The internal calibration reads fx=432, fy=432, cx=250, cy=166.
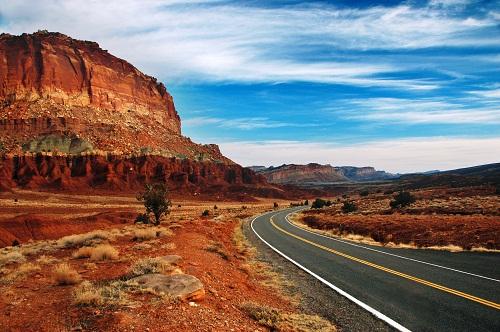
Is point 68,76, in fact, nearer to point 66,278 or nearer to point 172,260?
point 172,260

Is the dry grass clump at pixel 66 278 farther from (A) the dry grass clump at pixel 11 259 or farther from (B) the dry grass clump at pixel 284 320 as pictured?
(A) the dry grass clump at pixel 11 259

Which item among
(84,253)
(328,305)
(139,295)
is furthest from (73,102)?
(328,305)

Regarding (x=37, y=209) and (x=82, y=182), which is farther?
(x=82, y=182)

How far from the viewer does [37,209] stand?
210ft

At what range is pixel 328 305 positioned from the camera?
9.90 m

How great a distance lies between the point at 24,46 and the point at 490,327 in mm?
138422

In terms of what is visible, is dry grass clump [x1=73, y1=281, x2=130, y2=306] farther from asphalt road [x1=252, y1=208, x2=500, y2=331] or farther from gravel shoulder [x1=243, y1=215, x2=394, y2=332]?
asphalt road [x1=252, y1=208, x2=500, y2=331]

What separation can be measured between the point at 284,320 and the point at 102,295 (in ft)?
12.2

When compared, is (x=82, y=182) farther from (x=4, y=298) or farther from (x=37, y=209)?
(x=4, y=298)

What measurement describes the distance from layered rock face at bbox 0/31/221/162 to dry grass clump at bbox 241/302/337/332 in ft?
358

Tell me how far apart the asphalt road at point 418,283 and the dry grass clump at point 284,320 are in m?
1.29

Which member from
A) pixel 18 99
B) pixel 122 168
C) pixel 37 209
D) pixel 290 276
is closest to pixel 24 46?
pixel 18 99

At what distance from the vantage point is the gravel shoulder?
→ 824 centimetres

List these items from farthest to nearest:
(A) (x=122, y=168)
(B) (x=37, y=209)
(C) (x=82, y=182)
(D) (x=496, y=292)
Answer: (A) (x=122, y=168)
(C) (x=82, y=182)
(B) (x=37, y=209)
(D) (x=496, y=292)
